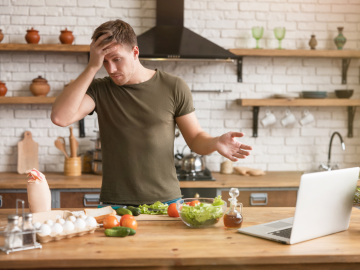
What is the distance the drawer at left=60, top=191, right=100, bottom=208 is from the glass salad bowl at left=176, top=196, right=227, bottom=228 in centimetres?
164

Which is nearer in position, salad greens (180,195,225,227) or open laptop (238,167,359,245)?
open laptop (238,167,359,245)

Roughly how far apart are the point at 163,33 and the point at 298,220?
2.39m

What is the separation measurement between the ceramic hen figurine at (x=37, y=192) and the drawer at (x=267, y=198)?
178 cm

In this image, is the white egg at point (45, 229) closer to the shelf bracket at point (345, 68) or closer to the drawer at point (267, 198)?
the drawer at point (267, 198)

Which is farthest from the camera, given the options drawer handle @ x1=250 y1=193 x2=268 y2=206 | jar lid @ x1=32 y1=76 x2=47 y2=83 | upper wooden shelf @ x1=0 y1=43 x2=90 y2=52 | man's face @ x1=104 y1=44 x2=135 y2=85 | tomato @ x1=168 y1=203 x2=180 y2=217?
jar lid @ x1=32 y1=76 x2=47 y2=83

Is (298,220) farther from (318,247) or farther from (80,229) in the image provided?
(80,229)

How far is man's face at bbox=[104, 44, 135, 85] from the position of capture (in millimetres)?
1812

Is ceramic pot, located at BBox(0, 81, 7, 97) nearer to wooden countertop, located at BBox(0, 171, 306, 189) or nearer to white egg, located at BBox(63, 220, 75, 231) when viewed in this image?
wooden countertop, located at BBox(0, 171, 306, 189)

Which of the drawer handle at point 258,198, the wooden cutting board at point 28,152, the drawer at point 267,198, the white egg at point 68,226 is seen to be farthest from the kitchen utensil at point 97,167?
the white egg at point 68,226

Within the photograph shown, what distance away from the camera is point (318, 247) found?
1.36 metres

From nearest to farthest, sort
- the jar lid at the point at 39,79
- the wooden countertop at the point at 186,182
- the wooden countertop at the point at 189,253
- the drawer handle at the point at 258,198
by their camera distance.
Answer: the wooden countertop at the point at 189,253
the wooden countertop at the point at 186,182
the drawer handle at the point at 258,198
the jar lid at the point at 39,79

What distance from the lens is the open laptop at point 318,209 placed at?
1.37 metres

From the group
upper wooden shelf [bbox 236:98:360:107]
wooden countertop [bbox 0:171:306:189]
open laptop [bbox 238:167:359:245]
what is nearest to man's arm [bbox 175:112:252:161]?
open laptop [bbox 238:167:359:245]

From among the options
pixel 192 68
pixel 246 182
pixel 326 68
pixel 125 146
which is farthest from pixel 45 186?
pixel 326 68
